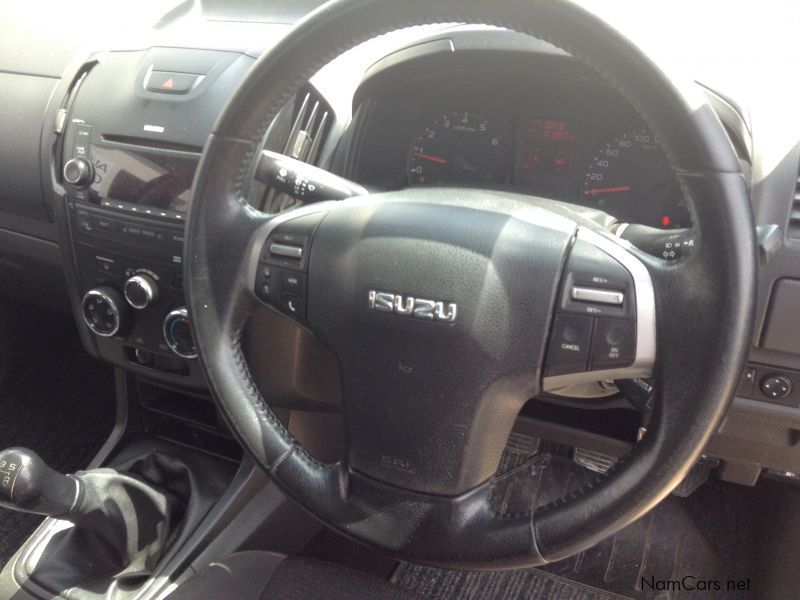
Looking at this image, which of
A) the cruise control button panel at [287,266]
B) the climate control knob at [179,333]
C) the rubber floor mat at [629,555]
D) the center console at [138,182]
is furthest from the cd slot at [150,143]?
the rubber floor mat at [629,555]

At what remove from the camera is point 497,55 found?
1120mm

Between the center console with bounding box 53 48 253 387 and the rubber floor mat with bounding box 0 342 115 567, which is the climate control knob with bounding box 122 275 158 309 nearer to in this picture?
the center console with bounding box 53 48 253 387

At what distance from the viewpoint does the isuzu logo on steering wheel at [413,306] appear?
0.85 meters

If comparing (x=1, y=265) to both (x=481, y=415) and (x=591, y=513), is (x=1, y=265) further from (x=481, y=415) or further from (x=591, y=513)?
(x=591, y=513)

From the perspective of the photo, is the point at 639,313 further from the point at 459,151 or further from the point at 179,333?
the point at 179,333

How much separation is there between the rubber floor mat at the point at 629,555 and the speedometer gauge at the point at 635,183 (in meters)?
0.59

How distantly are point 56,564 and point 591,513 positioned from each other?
91 centimetres

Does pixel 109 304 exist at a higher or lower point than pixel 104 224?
lower

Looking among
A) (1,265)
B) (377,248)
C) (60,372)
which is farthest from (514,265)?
(60,372)

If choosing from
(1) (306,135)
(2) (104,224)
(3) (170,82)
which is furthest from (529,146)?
(2) (104,224)

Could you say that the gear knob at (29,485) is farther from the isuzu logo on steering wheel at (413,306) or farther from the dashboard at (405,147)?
the isuzu logo on steering wheel at (413,306)

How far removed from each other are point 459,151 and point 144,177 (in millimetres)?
490

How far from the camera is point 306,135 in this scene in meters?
1.24

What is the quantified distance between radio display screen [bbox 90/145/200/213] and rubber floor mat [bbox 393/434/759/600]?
2.58ft
